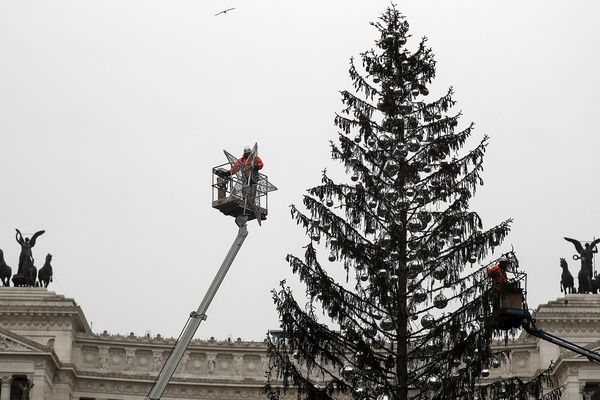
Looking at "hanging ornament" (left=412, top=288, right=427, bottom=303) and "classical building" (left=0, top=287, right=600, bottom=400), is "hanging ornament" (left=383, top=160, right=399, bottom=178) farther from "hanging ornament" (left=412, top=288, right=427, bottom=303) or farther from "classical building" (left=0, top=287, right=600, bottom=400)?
"classical building" (left=0, top=287, right=600, bottom=400)

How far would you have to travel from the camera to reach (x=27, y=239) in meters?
90.5

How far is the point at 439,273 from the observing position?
113 ft

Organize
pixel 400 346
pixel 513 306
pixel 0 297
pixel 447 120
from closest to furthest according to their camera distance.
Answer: pixel 513 306
pixel 400 346
pixel 447 120
pixel 0 297

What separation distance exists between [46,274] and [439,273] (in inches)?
2373

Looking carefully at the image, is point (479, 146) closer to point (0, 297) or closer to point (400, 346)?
point (400, 346)

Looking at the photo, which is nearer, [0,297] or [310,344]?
[310,344]

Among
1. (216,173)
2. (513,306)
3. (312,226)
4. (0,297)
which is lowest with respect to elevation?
(513,306)

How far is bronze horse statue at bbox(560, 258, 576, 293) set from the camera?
87250 millimetres

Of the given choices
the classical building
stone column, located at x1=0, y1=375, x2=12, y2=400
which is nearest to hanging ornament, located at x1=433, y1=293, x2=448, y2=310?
the classical building

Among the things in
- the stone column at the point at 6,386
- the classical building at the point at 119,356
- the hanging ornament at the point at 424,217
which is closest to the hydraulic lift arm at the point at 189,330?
the hanging ornament at the point at 424,217

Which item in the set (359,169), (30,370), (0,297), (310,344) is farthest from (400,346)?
(0,297)

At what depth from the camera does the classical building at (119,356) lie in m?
84.2

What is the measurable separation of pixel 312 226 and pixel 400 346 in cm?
407

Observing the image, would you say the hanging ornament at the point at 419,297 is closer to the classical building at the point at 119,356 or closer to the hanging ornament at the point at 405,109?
the hanging ornament at the point at 405,109
